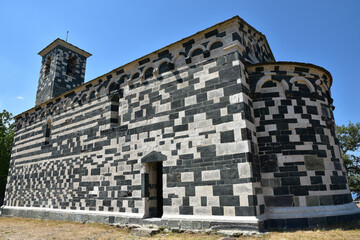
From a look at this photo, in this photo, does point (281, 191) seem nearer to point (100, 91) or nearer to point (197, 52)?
point (197, 52)

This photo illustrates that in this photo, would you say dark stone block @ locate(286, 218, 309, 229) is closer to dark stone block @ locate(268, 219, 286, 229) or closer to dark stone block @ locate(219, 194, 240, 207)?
dark stone block @ locate(268, 219, 286, 229)

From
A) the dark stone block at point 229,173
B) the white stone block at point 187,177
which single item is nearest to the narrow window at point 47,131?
the white stone block at point 187,177

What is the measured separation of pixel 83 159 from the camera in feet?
33.1

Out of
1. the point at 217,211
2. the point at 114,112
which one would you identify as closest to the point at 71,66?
the point at 114,112

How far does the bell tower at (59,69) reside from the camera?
15.5 meters

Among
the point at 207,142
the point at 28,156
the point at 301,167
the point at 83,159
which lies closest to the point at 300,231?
the point at 301,167

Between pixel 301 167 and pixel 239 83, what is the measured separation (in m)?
2.88

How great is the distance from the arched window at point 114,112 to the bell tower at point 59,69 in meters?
7.20

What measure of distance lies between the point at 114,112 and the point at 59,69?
8.32 meters

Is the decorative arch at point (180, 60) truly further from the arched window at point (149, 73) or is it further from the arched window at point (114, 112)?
the arched window at point (114, 112)

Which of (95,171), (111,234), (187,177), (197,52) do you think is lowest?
(111,234)

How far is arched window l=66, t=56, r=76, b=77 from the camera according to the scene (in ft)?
54.3

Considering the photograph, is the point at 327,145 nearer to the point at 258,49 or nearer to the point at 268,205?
the point at 268,205

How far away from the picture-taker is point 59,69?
15.7 metres
